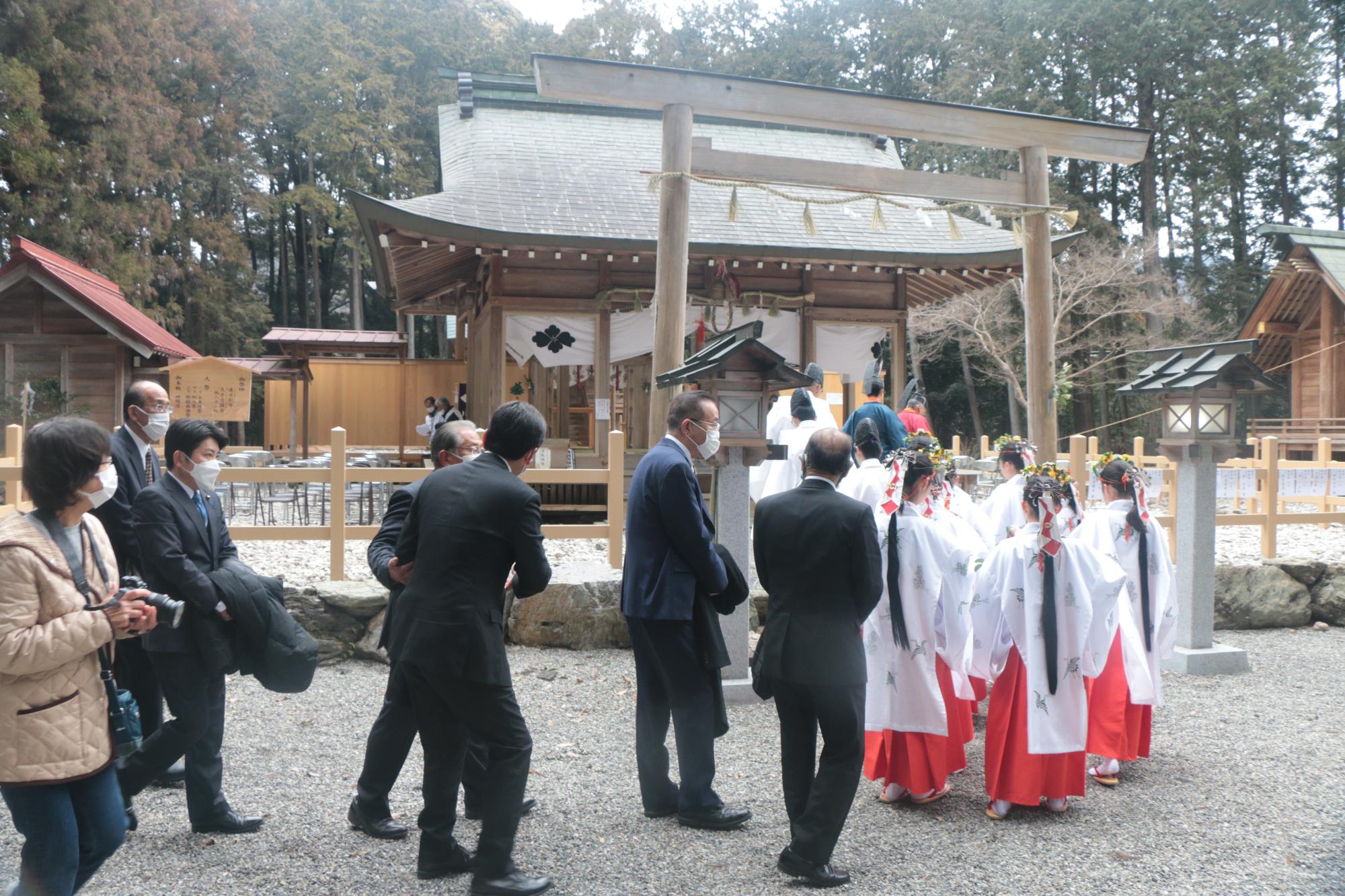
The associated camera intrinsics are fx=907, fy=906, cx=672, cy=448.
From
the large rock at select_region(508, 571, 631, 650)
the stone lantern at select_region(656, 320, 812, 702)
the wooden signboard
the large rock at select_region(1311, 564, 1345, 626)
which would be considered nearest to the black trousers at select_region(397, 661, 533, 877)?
the stone lantern at select_region(656, 320, 812, 702)

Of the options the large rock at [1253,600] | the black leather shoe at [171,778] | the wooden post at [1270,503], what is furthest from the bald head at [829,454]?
the wooden post at [1270,503]

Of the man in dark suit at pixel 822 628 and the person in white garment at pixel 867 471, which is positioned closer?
the man in dark suit at pixel 822 628

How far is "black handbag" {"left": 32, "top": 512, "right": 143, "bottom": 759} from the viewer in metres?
2.19

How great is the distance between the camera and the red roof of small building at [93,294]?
39.9 feet

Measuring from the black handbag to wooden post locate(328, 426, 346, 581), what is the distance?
3616 mm

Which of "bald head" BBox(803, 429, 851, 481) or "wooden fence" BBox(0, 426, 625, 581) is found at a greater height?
"bald head" BBox(803, 429, 851, 481)

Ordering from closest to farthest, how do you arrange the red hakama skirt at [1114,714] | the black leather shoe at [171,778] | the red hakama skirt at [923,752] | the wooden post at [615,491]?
the red hakama skirt at [923,752] < the black leather shoe at [171,778] < the red hakama skirt at [1114,714] < the wooden post at [615,491]

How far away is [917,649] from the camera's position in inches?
144

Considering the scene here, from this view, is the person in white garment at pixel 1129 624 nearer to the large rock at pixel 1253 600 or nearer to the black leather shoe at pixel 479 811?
the black leather shoe at pixel 479 811

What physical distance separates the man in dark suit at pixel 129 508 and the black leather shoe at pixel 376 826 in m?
0.89

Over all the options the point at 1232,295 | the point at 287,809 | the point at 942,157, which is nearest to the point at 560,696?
the point at 287,809

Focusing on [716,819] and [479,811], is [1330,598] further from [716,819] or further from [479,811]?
[479,811]

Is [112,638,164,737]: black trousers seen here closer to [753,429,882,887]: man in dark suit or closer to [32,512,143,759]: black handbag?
[32,512,143,759]: black handbag

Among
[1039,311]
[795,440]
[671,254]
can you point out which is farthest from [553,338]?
[1039,311]
